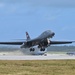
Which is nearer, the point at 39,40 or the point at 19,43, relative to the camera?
the point at 39,40

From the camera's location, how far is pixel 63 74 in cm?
2986

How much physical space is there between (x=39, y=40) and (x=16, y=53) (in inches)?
875

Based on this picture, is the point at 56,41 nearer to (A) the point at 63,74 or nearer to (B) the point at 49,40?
(B) the point at 49,40

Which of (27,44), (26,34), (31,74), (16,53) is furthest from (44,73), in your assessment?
(26,34)

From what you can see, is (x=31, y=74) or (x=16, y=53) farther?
(x=16, y=53)

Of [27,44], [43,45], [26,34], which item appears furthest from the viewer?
[26,34]

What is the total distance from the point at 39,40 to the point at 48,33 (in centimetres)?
293

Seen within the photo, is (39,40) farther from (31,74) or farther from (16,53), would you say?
(31,74)

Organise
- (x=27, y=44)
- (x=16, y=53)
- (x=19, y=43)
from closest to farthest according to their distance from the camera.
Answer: (x=27, y=44) → (x=19, y=43) → (x=16, y=53)

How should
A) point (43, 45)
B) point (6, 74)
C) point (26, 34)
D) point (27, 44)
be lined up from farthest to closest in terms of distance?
point (26, 34)
point (27, 44)
point (43, 45)
point (6, 74)

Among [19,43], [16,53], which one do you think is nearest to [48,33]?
[19,43]

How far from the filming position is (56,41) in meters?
80.1

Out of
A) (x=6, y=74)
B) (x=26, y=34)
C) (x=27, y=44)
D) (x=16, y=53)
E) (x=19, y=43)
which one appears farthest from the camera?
(x=26, y=34)

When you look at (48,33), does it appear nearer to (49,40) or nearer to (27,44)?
(49,40)
